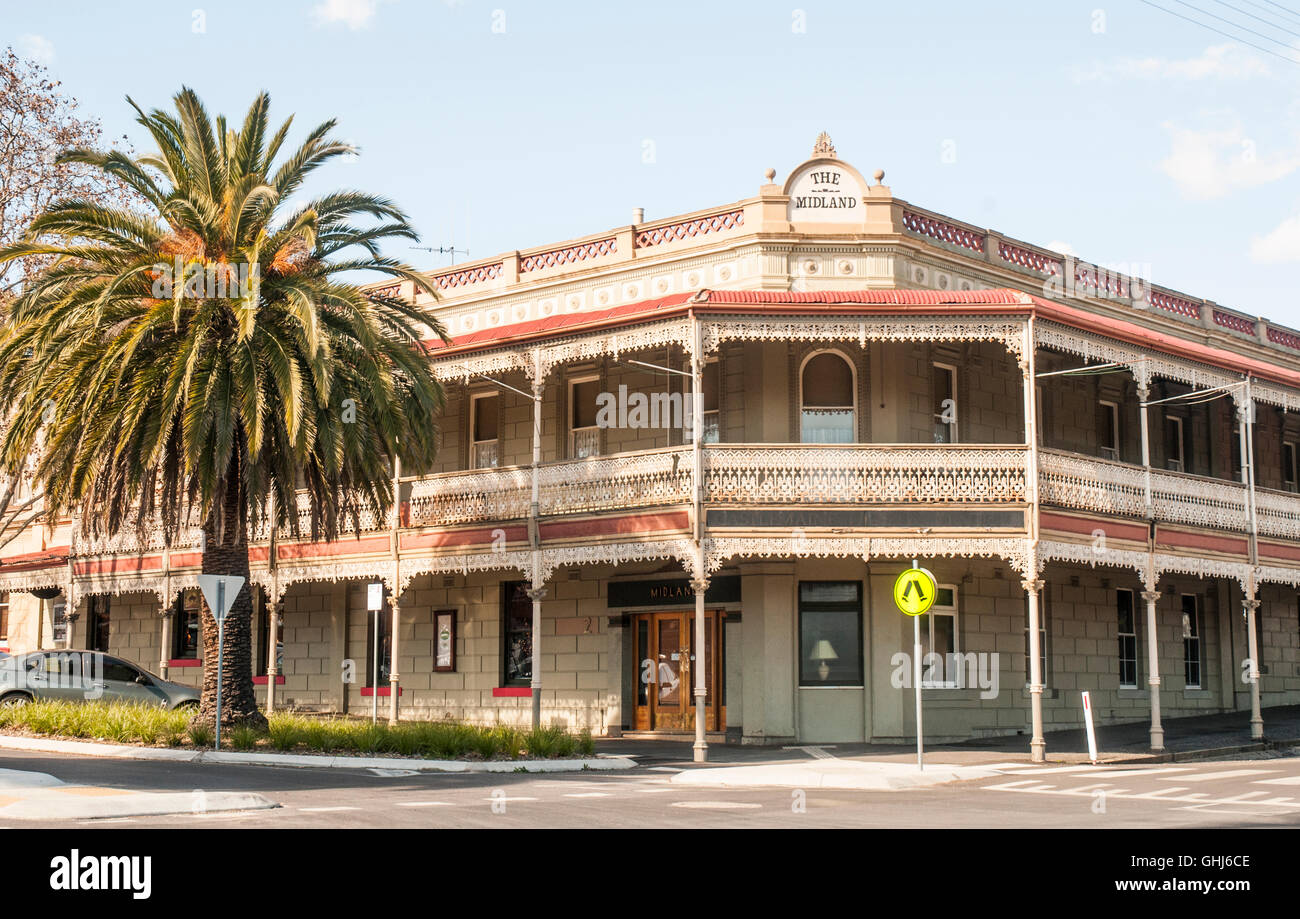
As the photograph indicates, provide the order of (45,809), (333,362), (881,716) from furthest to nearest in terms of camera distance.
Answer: (881,716) → (333,362) → (45,809)

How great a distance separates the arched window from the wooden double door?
3.81 meters

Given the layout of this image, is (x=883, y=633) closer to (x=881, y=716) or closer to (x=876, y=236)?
(x=881, y=716)

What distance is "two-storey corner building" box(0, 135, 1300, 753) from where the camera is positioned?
22750mm

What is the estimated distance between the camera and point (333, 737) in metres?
20.9

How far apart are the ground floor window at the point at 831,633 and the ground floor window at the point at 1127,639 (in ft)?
25.1

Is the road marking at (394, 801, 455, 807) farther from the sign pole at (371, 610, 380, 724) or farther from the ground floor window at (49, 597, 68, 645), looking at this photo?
the ground floor window at (49, 597, 68, 645)

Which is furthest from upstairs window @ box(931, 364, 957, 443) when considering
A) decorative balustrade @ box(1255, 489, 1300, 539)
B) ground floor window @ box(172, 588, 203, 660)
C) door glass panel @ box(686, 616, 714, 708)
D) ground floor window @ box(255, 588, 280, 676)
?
ground floor window @ box(172, 588, 203, 660)

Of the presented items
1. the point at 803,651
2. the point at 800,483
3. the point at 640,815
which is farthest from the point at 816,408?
the point at 640,815

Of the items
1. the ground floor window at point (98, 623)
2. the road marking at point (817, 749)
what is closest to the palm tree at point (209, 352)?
the road marking at point (817, 749)

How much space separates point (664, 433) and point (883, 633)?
537cm

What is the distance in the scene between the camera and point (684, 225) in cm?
2648

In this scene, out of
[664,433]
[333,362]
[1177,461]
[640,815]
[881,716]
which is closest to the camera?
[640,815]

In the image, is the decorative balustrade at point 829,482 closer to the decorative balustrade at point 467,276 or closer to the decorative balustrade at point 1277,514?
the decorative balustrade at point 1277,514

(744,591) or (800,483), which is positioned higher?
(800,483)
